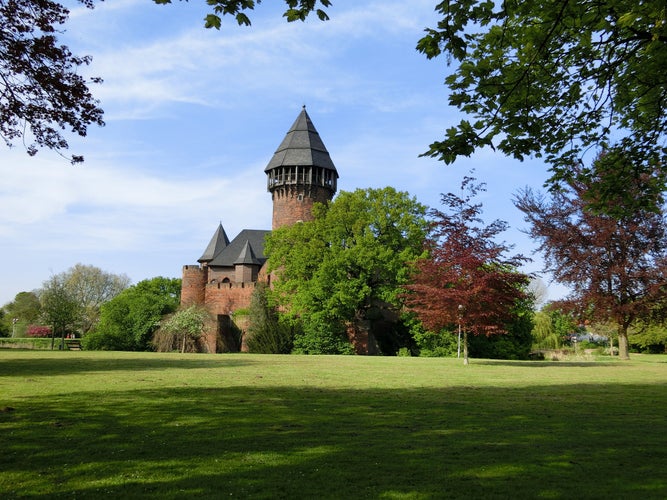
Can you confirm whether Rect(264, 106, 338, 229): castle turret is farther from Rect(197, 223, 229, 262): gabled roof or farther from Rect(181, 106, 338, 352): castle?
Rect(197, 223, 229, 262): gabled roof

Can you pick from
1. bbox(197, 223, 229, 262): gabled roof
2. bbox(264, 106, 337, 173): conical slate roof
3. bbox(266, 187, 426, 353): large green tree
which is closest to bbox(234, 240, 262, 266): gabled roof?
bbox(197, 223, 229, 262): gabled roof

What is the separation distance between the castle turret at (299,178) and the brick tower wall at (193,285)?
10.1 metres

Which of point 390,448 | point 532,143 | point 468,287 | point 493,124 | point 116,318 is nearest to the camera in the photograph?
point 390,448

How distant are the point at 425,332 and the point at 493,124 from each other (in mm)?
34259

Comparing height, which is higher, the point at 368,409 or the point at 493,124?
the point at 493,124

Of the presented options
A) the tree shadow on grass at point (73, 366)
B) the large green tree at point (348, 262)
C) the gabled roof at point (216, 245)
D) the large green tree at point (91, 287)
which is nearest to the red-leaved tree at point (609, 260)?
the large green tree at point (348, 262)

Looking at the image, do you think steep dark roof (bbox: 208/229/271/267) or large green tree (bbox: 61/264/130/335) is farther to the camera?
large green tree (bbox: 61/264/130/335)

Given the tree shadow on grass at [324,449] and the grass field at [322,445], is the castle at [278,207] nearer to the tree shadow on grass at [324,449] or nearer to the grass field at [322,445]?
the grass field at [322,445]

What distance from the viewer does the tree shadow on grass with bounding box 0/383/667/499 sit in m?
4.70

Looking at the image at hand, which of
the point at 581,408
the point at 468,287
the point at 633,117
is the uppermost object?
the point at 633,117

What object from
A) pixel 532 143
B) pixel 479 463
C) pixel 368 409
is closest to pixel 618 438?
pixel 479 463

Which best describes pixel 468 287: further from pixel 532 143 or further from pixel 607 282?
pixel 532 143

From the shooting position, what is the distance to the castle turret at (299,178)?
55.7 metres

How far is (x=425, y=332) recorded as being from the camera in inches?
1646
